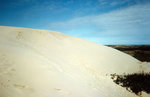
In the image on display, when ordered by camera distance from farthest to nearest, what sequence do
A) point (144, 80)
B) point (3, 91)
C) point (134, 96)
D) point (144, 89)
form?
1. point (144, 80)
2. point (144, 89)
3. point (134, 96)
4. point (3, 91)

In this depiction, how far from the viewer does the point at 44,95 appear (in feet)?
12.6

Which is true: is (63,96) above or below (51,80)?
below

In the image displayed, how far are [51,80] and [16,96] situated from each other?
180 centimetres

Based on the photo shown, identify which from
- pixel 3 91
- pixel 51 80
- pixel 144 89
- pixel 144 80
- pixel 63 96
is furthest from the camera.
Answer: pixel 144 80

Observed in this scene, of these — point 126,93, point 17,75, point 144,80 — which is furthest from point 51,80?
point 144,80

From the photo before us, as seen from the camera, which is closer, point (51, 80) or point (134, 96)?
point (51, 80)

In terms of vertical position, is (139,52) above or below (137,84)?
above

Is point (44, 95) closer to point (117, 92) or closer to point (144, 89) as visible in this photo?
point (117, 92)

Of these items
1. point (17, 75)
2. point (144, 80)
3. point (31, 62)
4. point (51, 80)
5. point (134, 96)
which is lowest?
point (134, 96)

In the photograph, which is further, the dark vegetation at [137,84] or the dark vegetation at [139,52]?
the dark vegetation at [139,52]

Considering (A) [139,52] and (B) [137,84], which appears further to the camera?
(A) [139,52]

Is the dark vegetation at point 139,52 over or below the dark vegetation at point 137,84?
over

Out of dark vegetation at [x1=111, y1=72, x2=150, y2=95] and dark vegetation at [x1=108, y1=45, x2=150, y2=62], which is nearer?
dark vegetation at [x1=111, y1=72, x2=150, y2=95]

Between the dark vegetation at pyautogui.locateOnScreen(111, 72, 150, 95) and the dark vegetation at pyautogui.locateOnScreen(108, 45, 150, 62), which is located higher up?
the dark vegetation at pyautogui.locateOnScreen(108, 45, 150, 62)
